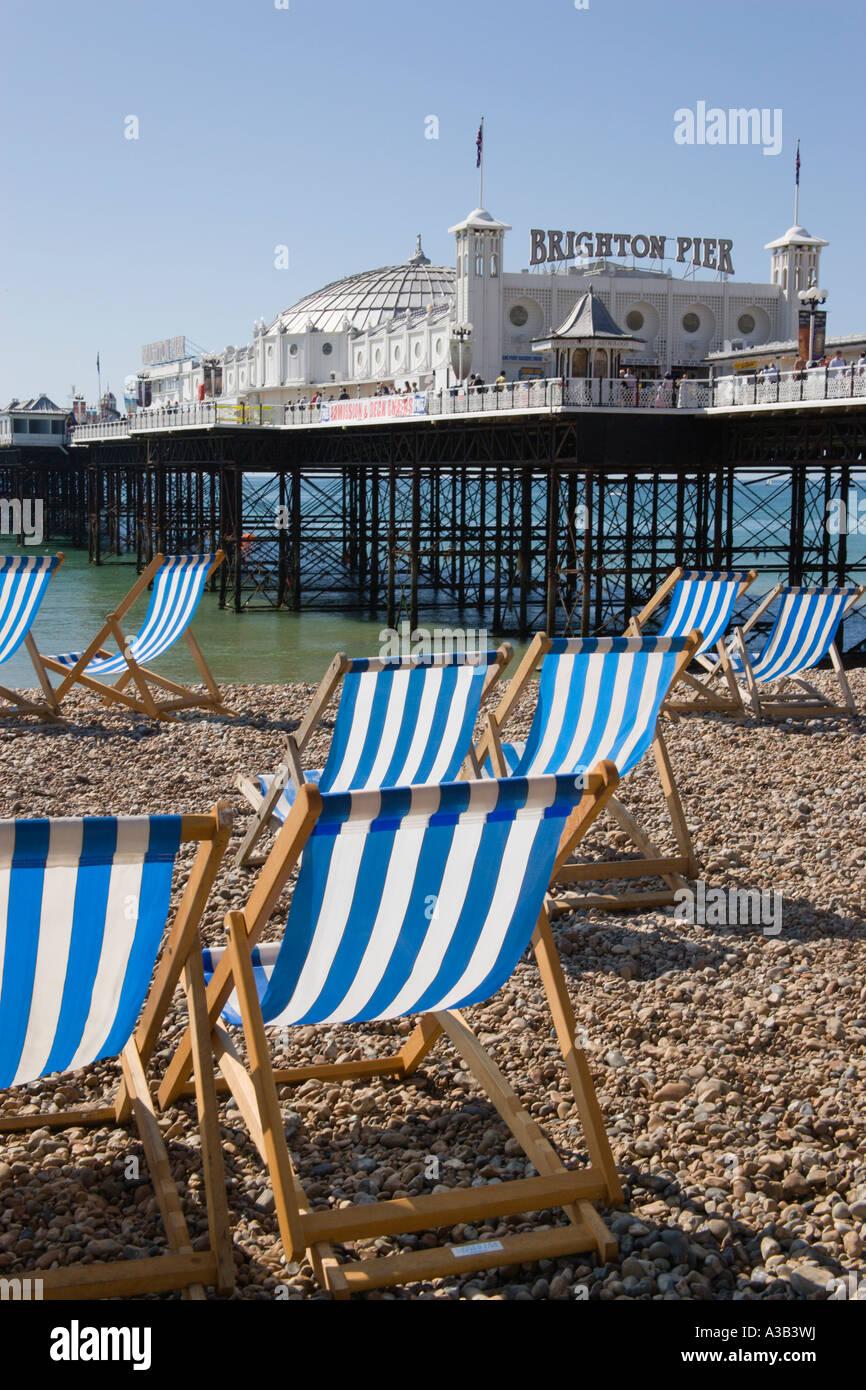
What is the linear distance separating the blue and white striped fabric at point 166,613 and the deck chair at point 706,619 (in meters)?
2.86

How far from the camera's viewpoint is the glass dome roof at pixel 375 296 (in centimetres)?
5238

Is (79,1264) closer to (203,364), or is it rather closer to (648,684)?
(648,684)

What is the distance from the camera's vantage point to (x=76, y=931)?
103 inches

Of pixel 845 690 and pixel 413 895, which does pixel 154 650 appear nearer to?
pixel 845 690

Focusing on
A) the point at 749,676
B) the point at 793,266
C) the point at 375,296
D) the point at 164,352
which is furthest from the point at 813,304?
the point at 164,352

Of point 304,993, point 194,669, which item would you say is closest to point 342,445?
point 194,669

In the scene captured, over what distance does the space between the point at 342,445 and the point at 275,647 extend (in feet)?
25.4

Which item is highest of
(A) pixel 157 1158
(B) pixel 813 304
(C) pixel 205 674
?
(B) pixel 813 304

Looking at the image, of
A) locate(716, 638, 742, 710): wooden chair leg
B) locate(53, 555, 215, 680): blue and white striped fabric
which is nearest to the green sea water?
locate(53, 555, 215, 680): blue and white striped fabric

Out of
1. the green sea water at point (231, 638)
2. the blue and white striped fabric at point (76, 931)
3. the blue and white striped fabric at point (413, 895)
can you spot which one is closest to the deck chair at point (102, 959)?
the blue and white striped fabric at point (76, 931)

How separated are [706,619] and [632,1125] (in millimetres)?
6321

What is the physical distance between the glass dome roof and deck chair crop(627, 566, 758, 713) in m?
42.2

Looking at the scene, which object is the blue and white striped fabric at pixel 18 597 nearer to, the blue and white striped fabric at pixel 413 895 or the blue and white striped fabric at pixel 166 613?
the blue and white striped fabric at pixel 166 613

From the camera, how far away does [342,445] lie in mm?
29125
